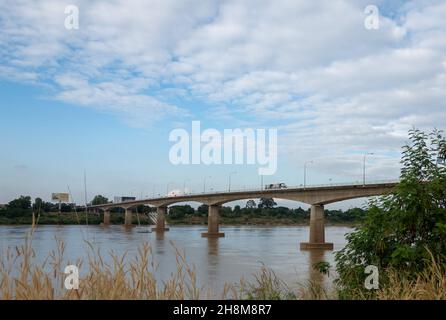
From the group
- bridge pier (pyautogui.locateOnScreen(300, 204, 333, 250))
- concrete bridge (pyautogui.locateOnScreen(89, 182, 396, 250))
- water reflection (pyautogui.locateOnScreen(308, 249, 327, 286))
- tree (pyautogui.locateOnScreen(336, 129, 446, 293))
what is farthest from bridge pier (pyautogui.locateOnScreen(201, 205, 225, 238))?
tree (pyautogui.locateOnScreen(336, 129, 446, 293))

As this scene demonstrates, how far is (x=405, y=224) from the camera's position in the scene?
10.4 m

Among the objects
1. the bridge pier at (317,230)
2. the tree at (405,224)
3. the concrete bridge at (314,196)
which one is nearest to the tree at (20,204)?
the concrete bridge at (314,196)

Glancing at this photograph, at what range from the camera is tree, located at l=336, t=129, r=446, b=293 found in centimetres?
996

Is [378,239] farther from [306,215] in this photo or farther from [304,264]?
[306,215]

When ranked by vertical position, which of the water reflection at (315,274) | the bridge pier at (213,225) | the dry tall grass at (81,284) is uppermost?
the dry tall grass at (81,284)

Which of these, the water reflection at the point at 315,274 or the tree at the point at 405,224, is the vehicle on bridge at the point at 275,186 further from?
the tree at the point at 405,224

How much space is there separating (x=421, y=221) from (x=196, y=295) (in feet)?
22.9

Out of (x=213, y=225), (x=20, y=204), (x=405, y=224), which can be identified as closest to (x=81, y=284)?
(x=405, y=224)

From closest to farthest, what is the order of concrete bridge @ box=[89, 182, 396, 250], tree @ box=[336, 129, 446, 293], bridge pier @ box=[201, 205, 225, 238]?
tree @ box=[336, 129, 446, 293], concrete bridge @ box=[89, 182, 396, 250], bridge pier @ box=[201, 205, 225, 238]

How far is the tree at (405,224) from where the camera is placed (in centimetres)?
996

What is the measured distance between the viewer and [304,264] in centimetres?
3988

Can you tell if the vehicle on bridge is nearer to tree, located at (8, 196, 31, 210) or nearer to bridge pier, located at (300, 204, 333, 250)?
bridge pier, located at (300, 204, 333, 250)

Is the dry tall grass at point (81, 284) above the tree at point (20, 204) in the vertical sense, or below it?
above
